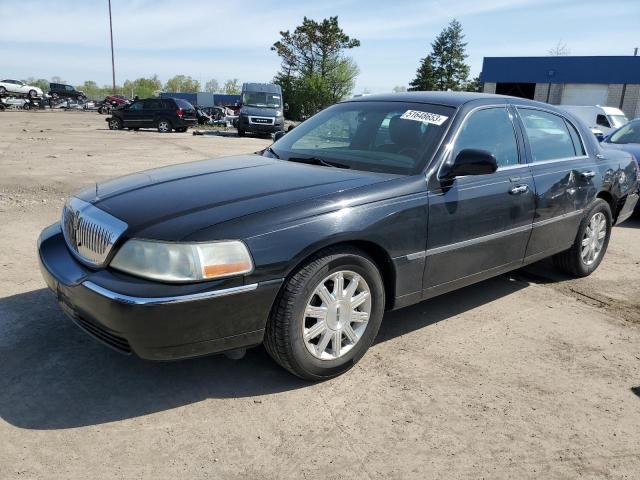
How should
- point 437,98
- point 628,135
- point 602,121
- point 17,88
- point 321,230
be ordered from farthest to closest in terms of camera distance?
point 17,88 → point 602,121 → point 628,135 → point 437,98 → point 321,230

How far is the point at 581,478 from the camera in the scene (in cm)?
244

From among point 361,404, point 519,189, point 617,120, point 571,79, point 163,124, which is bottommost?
point 361,404

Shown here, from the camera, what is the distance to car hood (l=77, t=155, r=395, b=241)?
2.78 m

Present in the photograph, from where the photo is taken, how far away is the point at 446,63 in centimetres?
7244

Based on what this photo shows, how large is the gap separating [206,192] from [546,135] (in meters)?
2.97

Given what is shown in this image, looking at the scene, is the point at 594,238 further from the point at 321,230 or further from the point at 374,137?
the point at 321,230

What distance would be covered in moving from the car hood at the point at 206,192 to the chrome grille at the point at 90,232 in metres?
0.05

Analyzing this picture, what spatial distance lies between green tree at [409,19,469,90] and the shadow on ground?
72321 millimetres

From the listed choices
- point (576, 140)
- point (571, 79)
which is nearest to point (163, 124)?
point (576, 140)

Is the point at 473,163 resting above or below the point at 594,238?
above

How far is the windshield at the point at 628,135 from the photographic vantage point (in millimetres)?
9055

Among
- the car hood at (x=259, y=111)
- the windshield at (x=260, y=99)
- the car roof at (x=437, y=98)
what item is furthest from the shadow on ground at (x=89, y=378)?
the windshield at (x=260, y=99)

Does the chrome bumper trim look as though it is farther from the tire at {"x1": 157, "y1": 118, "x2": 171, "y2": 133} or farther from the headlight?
the tire at {"x1": 157, "y1": 118, "x2": 171, "y2": 133}

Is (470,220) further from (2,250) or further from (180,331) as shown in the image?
(2,250)
